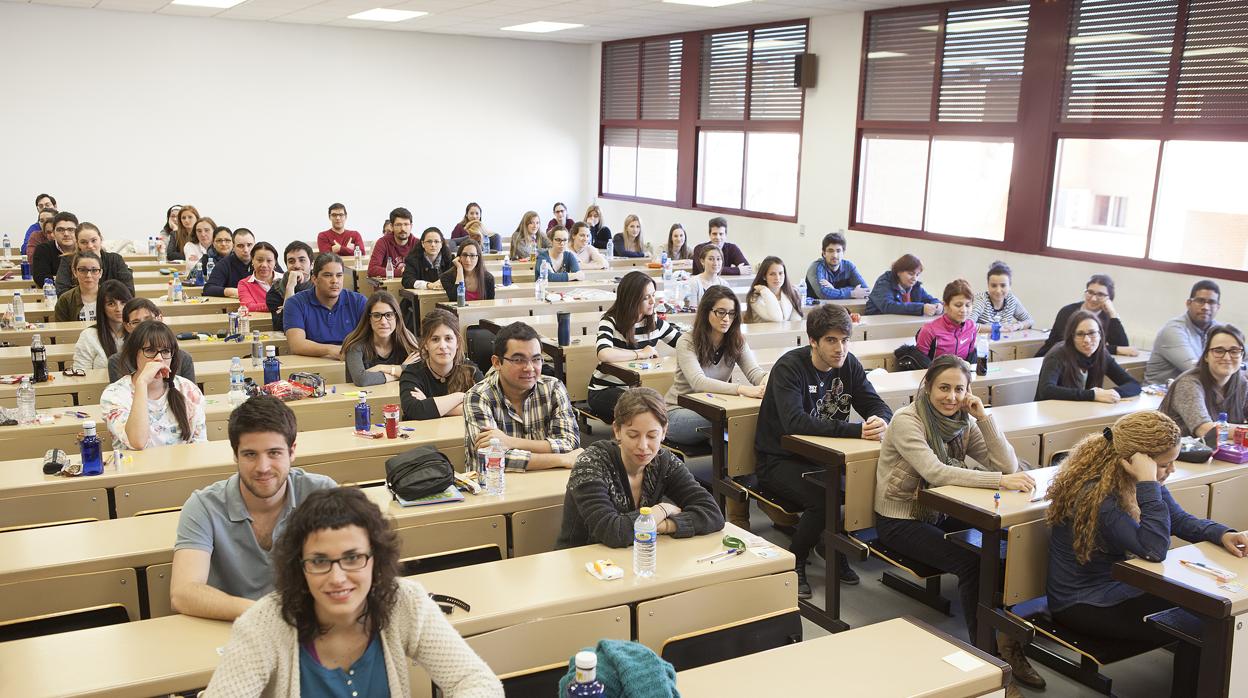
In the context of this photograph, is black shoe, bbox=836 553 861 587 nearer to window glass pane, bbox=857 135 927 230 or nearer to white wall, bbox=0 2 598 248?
window glass pane, bbox=857 135 927 230

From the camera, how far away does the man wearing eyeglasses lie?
6164 millimetres

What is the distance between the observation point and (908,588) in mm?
4535

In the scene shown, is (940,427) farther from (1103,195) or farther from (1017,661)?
(1103,195)

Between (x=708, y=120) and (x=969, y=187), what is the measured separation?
436 centimetres

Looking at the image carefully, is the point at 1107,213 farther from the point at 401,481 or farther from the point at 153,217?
the point at 153,217

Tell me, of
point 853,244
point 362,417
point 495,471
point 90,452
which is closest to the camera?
point 495,471

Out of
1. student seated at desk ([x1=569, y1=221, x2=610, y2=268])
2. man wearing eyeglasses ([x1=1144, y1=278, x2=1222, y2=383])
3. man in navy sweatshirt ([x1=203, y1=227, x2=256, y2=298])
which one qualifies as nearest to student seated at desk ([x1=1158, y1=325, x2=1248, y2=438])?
man wearing eyeglasses ([x1=1144, y1=278, x2=1222, y2=383])

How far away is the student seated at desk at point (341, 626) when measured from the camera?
82.7 inches

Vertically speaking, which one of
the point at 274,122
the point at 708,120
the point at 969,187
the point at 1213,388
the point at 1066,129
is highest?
the point at 708,120

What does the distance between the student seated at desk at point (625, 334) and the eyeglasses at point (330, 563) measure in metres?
3.68

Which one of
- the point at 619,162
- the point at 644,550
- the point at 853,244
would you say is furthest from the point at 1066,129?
the point at 619,162

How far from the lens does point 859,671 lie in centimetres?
249

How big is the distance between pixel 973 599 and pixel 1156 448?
38.0 inches

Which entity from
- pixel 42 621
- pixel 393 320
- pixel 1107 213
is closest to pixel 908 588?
pixel 393 320
